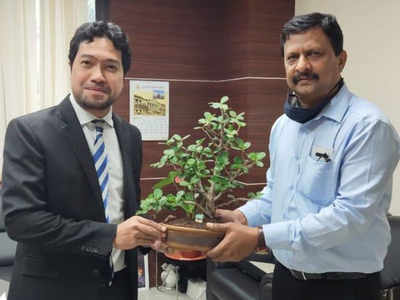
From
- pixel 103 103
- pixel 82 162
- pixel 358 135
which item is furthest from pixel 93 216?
pixel 358 135

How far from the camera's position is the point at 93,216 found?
1516 millimetres

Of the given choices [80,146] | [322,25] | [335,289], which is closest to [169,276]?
[335,289]

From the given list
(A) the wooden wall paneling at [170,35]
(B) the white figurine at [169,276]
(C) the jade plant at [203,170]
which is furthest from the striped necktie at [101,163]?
(B) the white figurine at [169,276]

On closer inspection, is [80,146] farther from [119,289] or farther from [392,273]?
[392,273]

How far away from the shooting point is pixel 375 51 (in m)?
2.83

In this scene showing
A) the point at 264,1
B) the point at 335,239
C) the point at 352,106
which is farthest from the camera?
the point at 264,1

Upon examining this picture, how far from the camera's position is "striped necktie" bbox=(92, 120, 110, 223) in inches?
61.9

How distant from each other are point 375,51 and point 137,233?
2257 millimetres

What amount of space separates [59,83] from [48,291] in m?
2.77

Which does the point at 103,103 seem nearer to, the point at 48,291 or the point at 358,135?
the point at 48,291

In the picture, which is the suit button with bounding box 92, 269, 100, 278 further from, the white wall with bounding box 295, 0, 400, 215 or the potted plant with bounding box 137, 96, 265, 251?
the white wall with bounding box 295, 0, 400, 215

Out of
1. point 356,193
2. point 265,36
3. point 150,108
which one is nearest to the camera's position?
point 356,193

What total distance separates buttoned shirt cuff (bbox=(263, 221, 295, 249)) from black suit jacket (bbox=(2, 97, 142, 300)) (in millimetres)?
564

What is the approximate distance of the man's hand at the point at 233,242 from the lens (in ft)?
4.69
